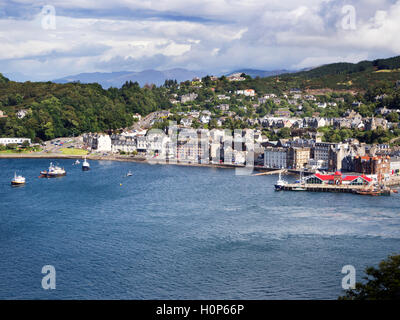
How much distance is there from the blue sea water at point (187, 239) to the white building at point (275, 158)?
3.84 meters

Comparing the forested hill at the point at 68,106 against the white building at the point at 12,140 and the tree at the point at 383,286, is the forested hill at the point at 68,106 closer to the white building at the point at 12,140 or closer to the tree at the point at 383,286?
the white building at the point at 12,140

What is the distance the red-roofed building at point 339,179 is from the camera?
16.4m

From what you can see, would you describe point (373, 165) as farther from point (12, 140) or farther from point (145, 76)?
point (145, 76)

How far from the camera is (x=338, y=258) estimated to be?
8680mm

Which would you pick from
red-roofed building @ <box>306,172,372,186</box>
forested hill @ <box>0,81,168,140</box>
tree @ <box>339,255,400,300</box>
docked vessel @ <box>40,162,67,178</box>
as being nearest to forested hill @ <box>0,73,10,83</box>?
forested hill @ <box>0,81,168,140</box>

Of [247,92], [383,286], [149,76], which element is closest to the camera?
[383,286]

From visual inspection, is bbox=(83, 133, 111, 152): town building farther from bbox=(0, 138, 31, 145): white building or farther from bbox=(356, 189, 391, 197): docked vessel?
bbox=(356, 189, 391, 197): docked vessel

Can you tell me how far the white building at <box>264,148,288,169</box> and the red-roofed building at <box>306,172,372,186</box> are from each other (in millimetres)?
3754

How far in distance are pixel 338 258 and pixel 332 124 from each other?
64.2 feet

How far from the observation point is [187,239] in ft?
32.6

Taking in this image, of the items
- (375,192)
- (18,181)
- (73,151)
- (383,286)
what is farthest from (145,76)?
(383,286)

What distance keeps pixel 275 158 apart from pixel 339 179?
4.53 m

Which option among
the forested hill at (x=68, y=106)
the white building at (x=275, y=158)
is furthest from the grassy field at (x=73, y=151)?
the white building at (x=275, y=158)
